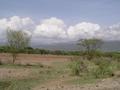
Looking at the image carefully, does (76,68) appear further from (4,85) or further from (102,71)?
(4,85)

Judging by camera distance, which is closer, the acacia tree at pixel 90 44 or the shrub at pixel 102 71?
the shrub at pixel 102 71

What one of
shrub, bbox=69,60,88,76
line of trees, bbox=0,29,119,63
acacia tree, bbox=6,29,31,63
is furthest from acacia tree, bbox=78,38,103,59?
shrub, bbox=69,60,88,76

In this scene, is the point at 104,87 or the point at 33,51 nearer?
the point at 104,87

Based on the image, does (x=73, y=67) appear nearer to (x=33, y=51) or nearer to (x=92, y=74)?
(x=92, y=74)

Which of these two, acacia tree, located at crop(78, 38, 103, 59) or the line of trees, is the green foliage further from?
acacia tree, located at crop(78, 38, 103, 59)

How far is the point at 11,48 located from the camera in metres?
44.2

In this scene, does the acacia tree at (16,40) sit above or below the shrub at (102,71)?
above

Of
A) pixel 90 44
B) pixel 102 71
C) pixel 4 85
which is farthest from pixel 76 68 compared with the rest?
pixel 90 44

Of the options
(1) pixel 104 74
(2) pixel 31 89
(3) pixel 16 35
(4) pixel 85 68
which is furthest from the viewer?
(3) pixel 16 35

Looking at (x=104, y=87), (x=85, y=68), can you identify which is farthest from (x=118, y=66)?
(x=104, y=87)

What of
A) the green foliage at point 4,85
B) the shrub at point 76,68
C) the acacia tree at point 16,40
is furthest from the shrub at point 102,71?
the acacia tree at point 16,40

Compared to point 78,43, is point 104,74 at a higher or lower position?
lower

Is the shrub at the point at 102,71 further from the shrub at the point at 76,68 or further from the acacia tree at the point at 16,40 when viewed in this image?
the acacia tree at the point at 16,40

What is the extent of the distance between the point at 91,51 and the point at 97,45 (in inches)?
84.6
